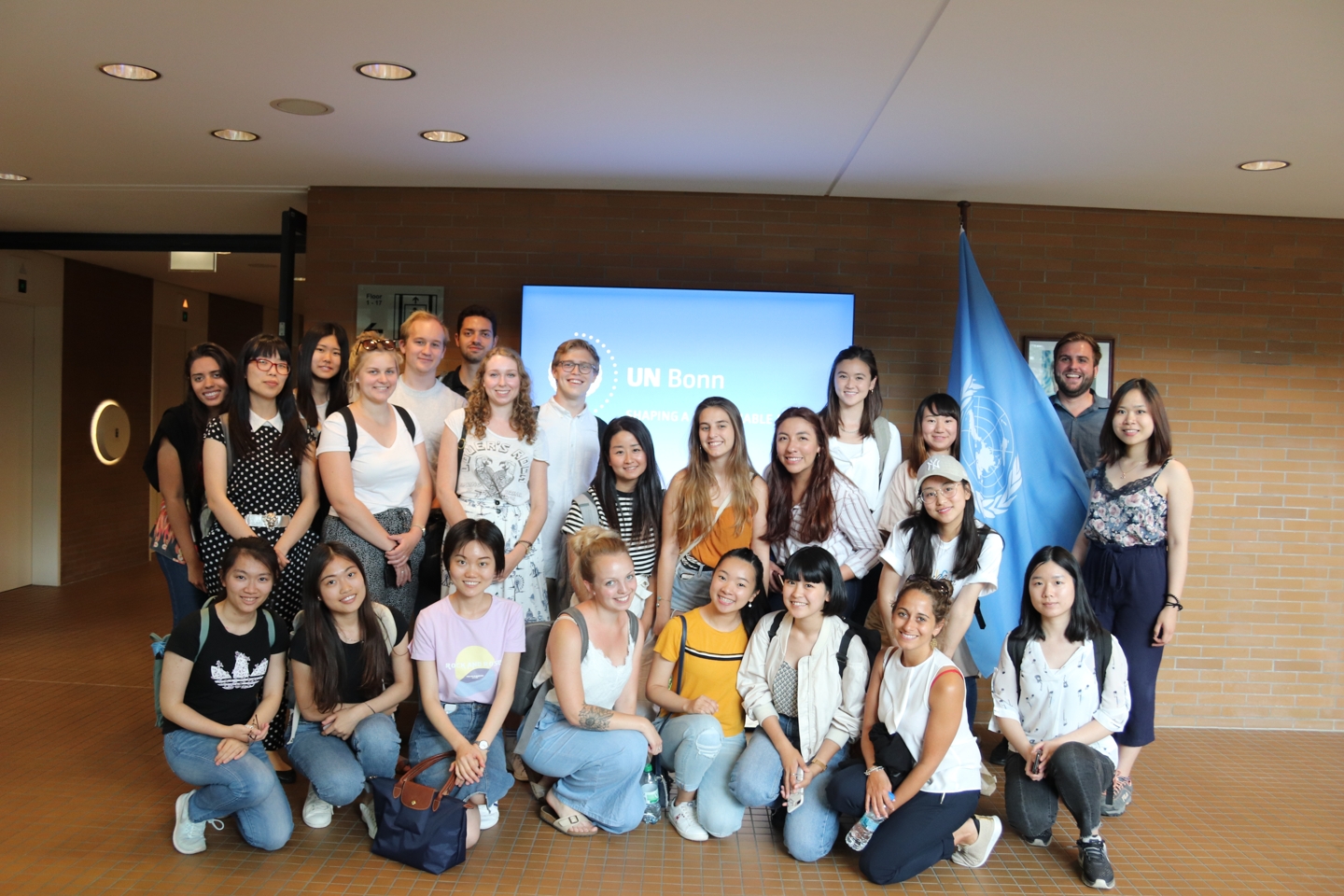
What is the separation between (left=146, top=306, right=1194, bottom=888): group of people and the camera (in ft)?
10.4

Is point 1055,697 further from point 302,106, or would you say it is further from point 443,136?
point 302,106

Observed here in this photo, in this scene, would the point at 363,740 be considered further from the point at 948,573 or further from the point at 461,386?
the point at 948,573

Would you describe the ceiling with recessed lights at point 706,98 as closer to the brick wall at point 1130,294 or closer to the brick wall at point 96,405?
the brick wall at point 1130,294

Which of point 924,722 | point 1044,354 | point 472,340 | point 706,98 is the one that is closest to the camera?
point 924,722

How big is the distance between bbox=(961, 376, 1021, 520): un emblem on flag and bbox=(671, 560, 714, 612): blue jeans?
1465 mm

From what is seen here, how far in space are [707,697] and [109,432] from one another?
6.91m

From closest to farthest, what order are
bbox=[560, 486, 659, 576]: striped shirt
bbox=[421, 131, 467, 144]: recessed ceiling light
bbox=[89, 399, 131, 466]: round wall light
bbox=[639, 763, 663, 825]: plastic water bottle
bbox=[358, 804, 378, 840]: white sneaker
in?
bbox=[358, 804, 378, 840]: white sneaker, bbox=[639, 763, 663, 825]: plastic water bottle, bbox=[560, 486, 659, 576]: striped shirt, bbox=[421, 131, 467, 144]: recessed ceiling light, bbox=[89, 399, 131, 466]: round wall light

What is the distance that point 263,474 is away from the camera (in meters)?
3.64

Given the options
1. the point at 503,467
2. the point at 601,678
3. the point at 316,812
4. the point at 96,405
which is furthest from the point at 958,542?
the point at 96,405

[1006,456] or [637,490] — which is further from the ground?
[1006,456]

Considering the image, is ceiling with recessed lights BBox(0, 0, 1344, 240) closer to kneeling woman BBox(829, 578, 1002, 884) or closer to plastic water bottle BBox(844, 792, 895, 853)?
kneeling woman BBox(829, 578, 1002, 884)

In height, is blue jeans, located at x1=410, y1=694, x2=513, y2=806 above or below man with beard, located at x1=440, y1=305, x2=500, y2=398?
below

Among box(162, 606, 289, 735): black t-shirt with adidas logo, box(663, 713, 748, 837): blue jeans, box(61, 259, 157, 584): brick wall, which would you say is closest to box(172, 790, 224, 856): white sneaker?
box(162, 606, 289, 735): black t-shirt with adidas logo

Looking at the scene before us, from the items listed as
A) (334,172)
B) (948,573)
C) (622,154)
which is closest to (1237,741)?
(948,573)
